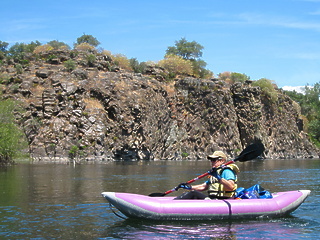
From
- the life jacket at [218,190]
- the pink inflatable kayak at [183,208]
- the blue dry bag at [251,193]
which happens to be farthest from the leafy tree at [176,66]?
the pink inflatable kayak at [183,208]

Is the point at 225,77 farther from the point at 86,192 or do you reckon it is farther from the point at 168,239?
the point at 168,239

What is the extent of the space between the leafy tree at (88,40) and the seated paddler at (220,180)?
75292mm

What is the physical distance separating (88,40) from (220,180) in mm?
77799

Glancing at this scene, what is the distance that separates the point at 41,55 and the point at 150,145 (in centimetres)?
2555

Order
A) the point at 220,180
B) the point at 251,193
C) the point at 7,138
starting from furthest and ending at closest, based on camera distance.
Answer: the point at 7,138, the point at 251,193, the point at 220,180

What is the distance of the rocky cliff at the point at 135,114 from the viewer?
53531 mm

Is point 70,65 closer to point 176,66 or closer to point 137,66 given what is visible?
point 137,66

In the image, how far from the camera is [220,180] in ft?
40.7

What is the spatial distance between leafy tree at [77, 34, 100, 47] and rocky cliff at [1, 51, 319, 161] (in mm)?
14090

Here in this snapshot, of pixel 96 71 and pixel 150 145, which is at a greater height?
pixel 96 71

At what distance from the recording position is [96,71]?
6450 centimetres

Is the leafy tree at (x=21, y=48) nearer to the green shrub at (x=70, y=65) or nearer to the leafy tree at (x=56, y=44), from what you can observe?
the leafy tree at (x=56, y=44)

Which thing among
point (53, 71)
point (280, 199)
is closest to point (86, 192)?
point (280, 199)

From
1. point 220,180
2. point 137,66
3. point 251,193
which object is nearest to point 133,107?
point 137,66
